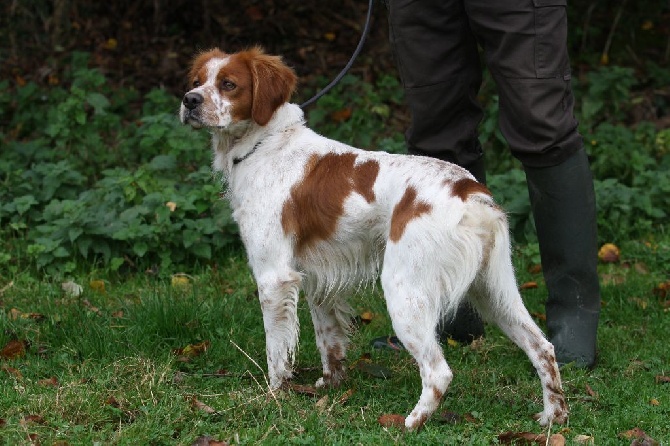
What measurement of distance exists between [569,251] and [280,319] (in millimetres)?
1230

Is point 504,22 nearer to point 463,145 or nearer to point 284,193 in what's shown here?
point 463,145

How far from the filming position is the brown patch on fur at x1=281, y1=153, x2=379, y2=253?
369cm

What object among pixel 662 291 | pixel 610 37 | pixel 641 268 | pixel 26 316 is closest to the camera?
pixel 26 316

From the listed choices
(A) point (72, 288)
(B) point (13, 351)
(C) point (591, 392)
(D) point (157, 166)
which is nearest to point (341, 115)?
(D) point (157, 166)

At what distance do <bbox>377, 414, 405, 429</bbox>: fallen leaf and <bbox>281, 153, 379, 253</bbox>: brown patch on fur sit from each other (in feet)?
2.21

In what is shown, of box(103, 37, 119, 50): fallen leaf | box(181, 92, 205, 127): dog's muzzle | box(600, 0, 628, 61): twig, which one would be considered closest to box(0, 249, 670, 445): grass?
box(181, 92, 205, 127): dog's muzzle

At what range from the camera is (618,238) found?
6020mm

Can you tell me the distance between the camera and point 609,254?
19.0 feet

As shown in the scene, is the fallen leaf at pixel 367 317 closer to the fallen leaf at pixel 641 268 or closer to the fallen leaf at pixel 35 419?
the fallen leaf at pixel 641 268

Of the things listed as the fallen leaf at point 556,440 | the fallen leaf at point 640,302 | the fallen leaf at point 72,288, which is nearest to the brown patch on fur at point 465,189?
the fallen leaf at point 556,440

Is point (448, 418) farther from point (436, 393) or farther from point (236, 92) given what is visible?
point (236, 92)

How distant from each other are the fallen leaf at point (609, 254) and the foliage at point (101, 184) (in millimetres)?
2055

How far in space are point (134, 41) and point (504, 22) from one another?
5.37 meters

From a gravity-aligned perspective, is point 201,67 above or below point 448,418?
above
